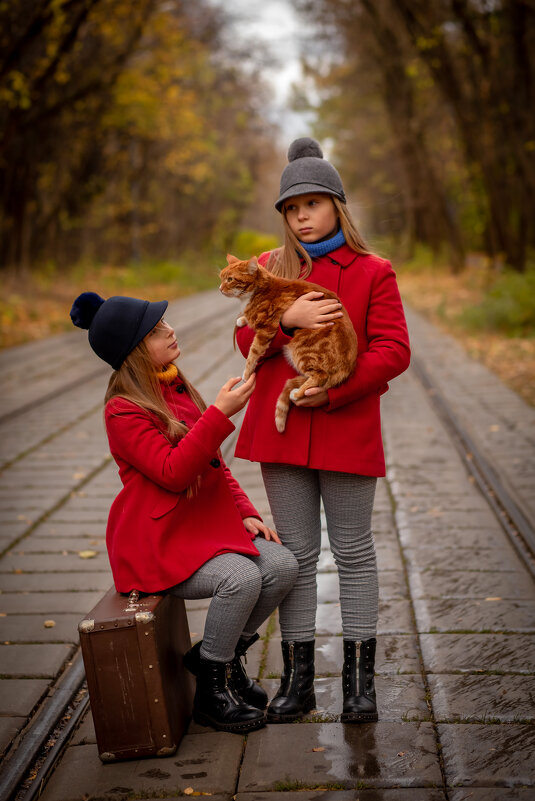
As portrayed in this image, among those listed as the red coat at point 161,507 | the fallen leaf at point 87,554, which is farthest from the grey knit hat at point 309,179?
the fallen leaf at point 87,554

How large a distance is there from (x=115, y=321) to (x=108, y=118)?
73.0 feet

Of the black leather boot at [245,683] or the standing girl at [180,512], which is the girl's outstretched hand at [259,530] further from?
the black leather boot at [245,683]

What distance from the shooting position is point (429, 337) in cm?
1509

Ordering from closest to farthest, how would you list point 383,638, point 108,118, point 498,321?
point 383,638 < point 498,321 < point 108,118

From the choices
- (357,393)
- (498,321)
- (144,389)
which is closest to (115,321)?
(144,389)

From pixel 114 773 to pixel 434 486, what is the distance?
392 centimetres

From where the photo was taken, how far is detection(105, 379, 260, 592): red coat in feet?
9.86

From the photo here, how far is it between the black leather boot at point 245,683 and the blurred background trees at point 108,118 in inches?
544

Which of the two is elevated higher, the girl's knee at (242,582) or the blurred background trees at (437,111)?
the blurred background trees at (437,111)

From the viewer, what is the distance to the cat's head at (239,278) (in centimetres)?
293

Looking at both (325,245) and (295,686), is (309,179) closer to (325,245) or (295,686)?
(325,245)

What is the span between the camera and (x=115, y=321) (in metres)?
3.09

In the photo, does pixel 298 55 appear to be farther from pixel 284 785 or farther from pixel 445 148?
pixel 284 785

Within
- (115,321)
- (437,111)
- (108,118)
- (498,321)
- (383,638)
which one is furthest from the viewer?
(437,111)
